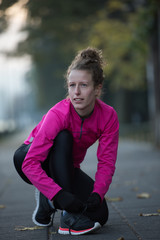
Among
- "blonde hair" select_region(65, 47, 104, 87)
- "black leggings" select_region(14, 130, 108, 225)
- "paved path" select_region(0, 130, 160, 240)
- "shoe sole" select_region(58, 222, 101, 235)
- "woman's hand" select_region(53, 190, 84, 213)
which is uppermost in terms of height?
"blonde hair" select_region(65, 47, 104, 87)

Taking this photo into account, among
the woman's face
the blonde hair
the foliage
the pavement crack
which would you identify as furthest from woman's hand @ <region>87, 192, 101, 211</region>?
the foliage

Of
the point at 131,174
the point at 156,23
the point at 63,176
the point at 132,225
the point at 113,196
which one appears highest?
the point at 156,23

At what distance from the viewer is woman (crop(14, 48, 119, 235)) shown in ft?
11.3

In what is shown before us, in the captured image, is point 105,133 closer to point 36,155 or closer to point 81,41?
point 36,155

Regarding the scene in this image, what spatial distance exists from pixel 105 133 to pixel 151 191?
101 inches

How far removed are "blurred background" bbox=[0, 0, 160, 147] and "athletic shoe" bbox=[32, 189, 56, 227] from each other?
4.78 feet

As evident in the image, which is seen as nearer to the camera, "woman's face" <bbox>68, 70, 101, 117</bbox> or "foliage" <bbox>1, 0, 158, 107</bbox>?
"woman's face" <bbox>68, 70, 101, 117</bbox>

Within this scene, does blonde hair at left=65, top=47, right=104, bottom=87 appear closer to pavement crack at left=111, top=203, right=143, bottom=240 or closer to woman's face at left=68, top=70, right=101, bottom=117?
woman's face at left=68, top=70, right=101, bottom=117

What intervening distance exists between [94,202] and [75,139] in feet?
1.89

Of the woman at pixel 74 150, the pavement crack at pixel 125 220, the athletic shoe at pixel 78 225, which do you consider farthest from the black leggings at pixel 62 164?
the pavement crack at pixel 125 220

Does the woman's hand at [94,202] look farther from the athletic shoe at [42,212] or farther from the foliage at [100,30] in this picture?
the foliage at [100,30]

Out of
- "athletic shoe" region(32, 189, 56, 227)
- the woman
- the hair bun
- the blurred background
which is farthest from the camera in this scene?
the blurred background

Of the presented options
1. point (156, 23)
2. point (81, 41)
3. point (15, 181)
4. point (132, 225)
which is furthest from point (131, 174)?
point (81, 41)

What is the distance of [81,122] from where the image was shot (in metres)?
3.72
